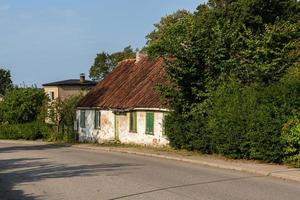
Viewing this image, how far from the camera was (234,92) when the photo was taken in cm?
2434

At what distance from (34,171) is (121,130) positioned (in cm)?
1881

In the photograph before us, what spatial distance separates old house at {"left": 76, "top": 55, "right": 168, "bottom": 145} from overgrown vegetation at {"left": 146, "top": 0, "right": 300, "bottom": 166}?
4.08 meters

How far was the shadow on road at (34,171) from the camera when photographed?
14916mm

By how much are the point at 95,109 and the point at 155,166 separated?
22.2m

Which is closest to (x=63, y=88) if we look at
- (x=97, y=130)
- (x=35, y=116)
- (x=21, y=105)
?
(x=35, y=116)

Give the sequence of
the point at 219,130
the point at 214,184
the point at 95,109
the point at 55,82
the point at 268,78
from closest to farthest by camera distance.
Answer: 1. the point at 214,184
2. the point at 219,130
3. the point at 268,78
4. the point at 95,109
5. the point at 55,82

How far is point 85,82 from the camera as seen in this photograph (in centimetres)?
7788

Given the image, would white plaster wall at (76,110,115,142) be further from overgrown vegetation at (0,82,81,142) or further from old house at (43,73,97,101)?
old house at (43,73,97,101)

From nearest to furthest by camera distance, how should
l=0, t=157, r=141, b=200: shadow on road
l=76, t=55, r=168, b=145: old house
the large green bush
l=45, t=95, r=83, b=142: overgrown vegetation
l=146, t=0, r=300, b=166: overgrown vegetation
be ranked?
l=0, t=157, r=141, b=200: shadow on road < l=146, t=0, r=300, b=166: overgrown vegetation < l=76, t=55, r=168, b=145: old house < l=45, t=95, r=83, b=142: overgrown vegetation < the large green bush

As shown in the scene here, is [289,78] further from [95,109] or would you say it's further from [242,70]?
[95,109]

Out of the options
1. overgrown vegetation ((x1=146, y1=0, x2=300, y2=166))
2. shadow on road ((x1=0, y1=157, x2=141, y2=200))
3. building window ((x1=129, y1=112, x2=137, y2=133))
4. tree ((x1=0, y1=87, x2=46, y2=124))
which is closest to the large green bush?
tree ((x1=0, y1=87, x2=46, y2=124))

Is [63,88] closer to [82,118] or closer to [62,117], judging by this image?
[62,117]

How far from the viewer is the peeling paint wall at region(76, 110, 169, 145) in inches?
1315

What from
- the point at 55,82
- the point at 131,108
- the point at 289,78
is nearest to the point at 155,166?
the point at 289,78
